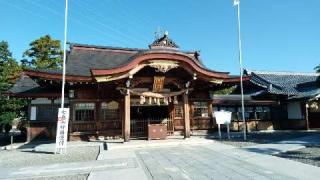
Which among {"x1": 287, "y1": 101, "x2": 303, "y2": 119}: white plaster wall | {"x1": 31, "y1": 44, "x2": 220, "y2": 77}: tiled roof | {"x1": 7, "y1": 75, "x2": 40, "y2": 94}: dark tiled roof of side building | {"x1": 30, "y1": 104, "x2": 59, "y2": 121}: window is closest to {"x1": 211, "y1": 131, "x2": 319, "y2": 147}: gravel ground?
{"x1": 31, "y1": 44, "x2": 220, "y2": 77}: tiled roof

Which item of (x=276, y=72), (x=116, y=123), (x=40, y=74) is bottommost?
(x=116, y=123)

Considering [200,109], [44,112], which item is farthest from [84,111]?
[200,109]

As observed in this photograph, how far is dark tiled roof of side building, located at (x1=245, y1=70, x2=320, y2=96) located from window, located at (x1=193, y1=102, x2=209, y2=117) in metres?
7.40

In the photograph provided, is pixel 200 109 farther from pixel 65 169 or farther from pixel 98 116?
pixel 65 169

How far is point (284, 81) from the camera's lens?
1074 inches

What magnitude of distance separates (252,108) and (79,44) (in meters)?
14.6

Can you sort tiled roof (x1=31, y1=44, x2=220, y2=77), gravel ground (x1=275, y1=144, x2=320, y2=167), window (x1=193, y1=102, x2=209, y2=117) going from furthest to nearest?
window (x1=193, y1=102, x2=209, y2=117) → tiled roof (x1=31, y1=44, x2=220, y2=77) → gravel ground (x1=275, y1=144, x2=320, y2=167)

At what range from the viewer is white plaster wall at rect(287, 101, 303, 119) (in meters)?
22.4

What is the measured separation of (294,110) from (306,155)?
1381 cm

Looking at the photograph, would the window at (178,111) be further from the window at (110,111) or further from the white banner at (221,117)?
the window at (110,111)

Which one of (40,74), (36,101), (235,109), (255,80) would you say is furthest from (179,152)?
(255,80)

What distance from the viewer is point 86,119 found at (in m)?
16.7

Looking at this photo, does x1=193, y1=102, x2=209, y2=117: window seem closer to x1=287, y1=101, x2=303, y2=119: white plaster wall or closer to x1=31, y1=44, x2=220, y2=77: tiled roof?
x1=31, y1=44, x2=220, y2=77: tiled roof

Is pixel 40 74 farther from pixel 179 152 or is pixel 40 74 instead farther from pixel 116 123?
pixel 179 152
